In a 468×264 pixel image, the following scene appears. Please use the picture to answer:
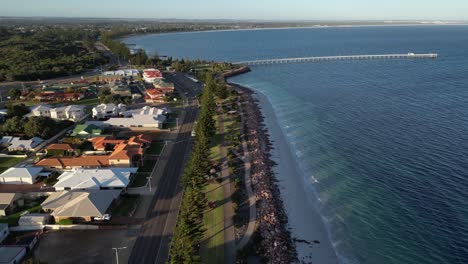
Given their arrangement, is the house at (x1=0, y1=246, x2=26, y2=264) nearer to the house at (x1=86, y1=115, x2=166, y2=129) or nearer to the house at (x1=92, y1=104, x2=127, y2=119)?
the house at (x1=86, y1=115, x2=166, y2=129)

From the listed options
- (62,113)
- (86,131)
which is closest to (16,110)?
(62,113)

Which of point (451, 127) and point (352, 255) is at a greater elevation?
point (451, 127)

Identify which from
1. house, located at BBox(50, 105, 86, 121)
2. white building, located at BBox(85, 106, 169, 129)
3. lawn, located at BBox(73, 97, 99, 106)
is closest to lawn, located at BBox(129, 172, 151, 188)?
white building, located at BBox(85, 106, 169, 129)

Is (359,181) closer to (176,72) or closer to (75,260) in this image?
(75,260)

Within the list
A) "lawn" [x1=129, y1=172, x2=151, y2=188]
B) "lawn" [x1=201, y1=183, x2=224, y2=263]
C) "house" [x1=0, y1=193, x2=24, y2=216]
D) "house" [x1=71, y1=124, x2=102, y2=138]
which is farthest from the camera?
"house" [x1=71, y1=124, x2=102, y2=138]

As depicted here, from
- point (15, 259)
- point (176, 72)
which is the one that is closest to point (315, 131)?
point (15, 259)

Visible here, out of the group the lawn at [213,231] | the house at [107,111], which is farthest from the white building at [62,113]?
the lawn at [213,231]
